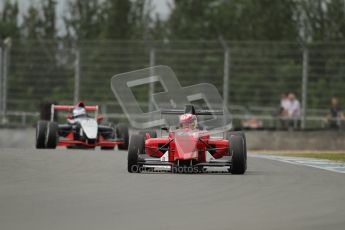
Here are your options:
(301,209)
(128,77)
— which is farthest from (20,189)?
(128,77)

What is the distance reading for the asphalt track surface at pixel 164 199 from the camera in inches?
341

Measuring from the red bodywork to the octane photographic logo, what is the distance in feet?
37.0

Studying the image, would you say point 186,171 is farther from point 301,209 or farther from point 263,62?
point 263,62

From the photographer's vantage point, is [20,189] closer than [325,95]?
Yes

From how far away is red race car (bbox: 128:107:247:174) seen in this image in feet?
49.2

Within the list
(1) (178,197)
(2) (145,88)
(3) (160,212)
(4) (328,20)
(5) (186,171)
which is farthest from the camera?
(4) (328,20)

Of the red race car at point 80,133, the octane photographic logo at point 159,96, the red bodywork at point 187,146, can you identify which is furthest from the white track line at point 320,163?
the octane photographic logo at point 159,96

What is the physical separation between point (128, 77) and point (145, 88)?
30.0 inches

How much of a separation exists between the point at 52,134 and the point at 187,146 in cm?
834

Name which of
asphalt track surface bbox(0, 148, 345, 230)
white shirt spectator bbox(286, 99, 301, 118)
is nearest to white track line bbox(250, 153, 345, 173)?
asphalt track surface bbox(0, 148, 345, 230)

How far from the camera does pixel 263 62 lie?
27.7 meters

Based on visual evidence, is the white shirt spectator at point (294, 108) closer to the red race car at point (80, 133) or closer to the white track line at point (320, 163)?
the red race car at point (80, 133)

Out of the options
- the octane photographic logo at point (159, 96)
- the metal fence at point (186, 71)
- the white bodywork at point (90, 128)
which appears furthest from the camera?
the octane photographic logo at point (159, 96)

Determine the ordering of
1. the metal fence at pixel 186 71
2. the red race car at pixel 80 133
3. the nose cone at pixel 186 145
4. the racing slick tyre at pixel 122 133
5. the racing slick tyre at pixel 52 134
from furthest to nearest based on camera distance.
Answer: the metal fence at pixel 186 71
the racing slick tyre at pixel 122 133
the red race car at pixel 80 133
the racing slick tyre at pixel 52 134
the nose cone at pixel 186 145
